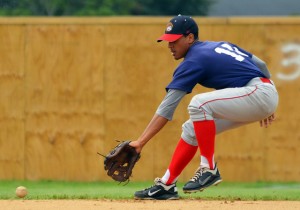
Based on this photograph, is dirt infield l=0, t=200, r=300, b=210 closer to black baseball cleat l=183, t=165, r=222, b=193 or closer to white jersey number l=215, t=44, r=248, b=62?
black baseball cleat l=183, t=165, r=222, b=193

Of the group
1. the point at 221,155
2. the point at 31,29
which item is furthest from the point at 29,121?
the point at 221,155

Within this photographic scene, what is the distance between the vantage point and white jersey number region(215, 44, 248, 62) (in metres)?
9.15

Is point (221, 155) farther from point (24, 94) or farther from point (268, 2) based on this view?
point (268, 2)

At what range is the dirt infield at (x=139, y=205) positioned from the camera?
8523 millimetres

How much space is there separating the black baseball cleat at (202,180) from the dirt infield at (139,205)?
0.43 feet

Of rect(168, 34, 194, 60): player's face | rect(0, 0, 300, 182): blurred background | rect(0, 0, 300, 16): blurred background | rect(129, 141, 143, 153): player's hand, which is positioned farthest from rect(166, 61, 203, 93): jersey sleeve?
rect(0, 0, 300, 16): blurred background

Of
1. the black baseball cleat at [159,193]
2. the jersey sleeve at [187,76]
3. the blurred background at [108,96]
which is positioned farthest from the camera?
the blurred background at [108,96]

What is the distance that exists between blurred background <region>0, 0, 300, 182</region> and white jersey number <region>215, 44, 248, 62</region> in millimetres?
5336

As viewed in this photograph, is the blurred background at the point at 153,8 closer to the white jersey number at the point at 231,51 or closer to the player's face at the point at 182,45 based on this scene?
the white jersey number at the point at 231,51

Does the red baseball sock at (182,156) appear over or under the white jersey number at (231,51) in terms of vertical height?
under

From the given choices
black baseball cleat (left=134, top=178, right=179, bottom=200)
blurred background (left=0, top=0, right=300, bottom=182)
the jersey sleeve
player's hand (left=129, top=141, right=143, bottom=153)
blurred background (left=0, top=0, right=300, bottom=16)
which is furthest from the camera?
blurred background (left=0, top=0, right=300, bottom=16)

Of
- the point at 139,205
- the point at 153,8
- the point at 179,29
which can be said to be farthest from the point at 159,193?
the point at 153,8

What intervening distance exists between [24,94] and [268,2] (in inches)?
671

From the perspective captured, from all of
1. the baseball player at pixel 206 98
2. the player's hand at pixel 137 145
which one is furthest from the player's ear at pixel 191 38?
the player's hand at pixel 137 145
